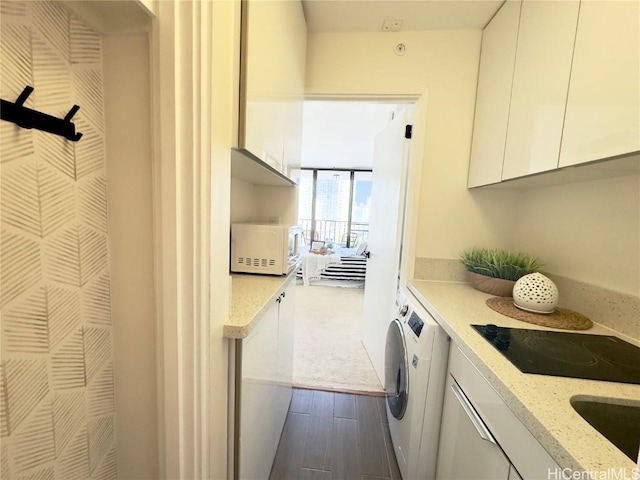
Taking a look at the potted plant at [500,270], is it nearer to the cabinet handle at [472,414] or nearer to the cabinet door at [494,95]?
the cabinet door at [494,95]

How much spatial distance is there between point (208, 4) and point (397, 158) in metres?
1.61

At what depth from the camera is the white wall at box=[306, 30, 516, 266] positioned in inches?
66.6

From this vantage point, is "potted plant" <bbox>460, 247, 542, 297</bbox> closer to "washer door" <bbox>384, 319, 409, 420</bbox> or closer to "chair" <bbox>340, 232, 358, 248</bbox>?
"washer door" <bbox>384, 319, 409, 420</bbox>

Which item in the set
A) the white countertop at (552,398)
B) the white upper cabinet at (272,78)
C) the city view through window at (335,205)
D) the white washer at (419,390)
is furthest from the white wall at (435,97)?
the city view through window at (335,205)

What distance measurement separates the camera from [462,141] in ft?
5.69

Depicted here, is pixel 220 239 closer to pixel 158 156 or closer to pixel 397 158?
pixel 158 156

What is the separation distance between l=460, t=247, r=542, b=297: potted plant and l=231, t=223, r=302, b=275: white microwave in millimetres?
1112

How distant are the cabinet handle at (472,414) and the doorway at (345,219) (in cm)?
97

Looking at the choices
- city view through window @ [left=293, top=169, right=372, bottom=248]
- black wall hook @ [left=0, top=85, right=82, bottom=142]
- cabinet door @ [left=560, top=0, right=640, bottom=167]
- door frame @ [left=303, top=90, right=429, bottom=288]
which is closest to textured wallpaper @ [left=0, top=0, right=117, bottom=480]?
black wall hook @ [left=0, top=85, right=82, bottom=142]

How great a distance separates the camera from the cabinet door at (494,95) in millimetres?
1367

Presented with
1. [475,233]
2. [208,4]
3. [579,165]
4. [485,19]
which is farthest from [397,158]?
[208,4]

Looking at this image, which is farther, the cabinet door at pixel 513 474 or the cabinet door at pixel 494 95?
the cabinet door at pixel 494 95

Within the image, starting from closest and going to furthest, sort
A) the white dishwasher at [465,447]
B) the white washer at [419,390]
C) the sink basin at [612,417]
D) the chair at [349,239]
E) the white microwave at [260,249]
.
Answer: the sink basin at [612,417] → the white dishwasher at [465,447] → the white washer at [419,390] → the white microwave at [260,249] → the chair at [349,239]

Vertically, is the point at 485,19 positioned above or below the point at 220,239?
above
